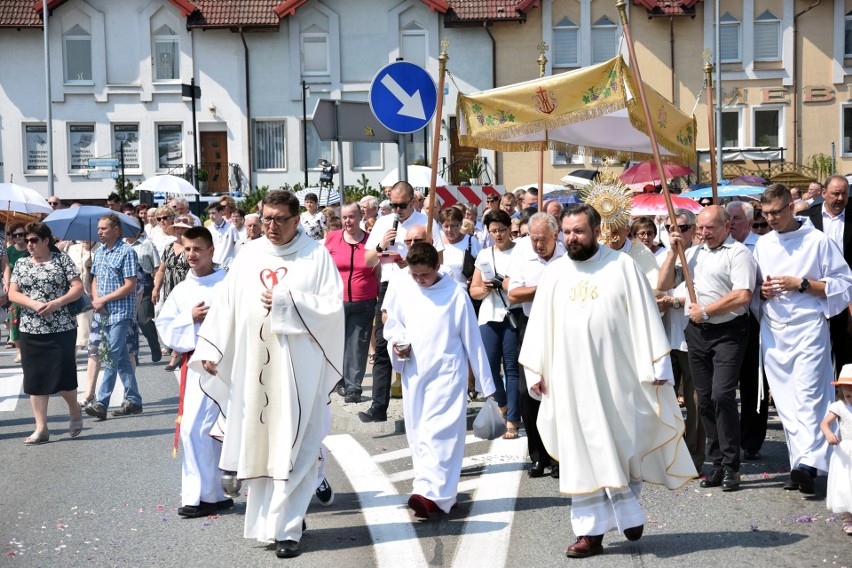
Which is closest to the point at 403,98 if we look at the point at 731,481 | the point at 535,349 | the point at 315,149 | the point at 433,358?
the point at 433,358

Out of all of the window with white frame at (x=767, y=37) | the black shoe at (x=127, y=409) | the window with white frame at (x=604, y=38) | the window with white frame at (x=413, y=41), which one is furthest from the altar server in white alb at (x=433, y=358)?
the window with white frame at (x=767, y=37)

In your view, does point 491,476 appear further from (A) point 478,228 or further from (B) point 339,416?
(A) point 478,228

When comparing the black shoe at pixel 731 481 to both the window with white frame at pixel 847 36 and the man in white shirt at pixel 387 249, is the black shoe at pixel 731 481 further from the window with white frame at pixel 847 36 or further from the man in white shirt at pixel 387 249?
the window with white frame at pixel 847 36

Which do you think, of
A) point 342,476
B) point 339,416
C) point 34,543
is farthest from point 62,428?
point 34,543

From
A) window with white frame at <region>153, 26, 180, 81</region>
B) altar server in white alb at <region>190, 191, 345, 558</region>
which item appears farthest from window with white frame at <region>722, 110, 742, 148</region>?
altar server in white alb at <region>190, 191, 345, 558</region>

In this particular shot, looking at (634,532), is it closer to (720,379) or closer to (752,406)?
(720,379)

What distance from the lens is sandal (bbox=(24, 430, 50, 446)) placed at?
36.2 ft

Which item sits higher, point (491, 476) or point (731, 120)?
point (731, 120)

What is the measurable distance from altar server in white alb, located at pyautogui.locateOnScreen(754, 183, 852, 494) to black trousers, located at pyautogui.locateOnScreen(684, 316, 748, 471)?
0.86ft

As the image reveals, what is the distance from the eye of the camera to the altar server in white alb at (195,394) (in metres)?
7.97

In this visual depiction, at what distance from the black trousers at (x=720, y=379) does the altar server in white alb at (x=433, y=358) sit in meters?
1.55

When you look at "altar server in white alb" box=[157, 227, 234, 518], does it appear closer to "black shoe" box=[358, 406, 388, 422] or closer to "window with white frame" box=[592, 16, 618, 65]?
"black shoe" box=[358, 406, 388, 422]

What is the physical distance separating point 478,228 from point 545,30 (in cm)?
2702

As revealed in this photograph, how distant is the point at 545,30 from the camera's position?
4281cm
